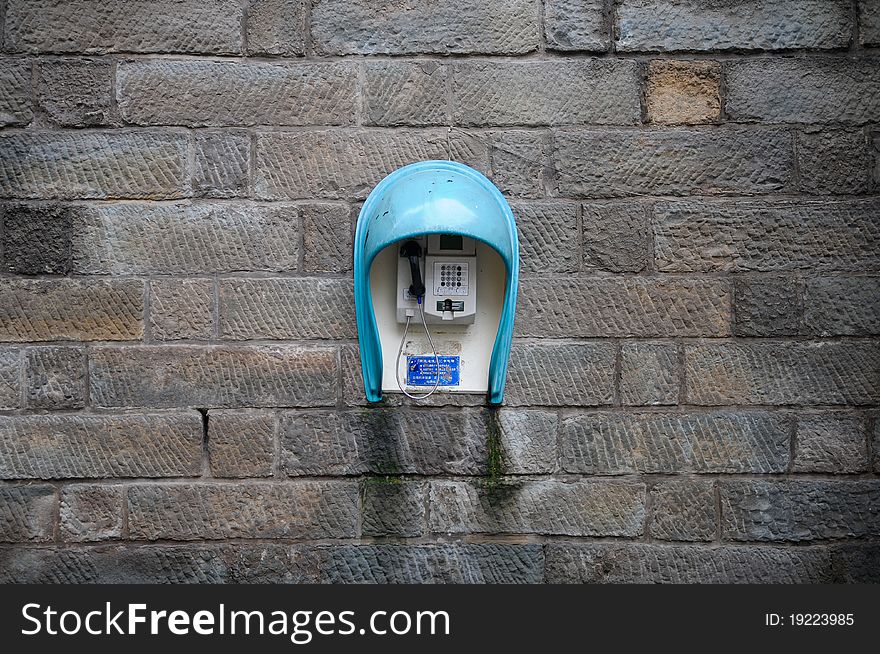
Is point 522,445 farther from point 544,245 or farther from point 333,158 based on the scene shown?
point 333,158

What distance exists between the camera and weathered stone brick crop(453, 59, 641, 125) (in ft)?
9.80

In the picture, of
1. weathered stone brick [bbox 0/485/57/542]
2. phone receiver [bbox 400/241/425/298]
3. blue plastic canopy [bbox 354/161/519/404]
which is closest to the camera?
blue plastic canopy [bbox 354/161/519/404]

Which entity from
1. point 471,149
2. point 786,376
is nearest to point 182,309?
point 471,149

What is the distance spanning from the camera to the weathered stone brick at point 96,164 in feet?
9.80

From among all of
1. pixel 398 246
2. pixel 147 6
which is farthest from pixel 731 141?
pixel 147 6

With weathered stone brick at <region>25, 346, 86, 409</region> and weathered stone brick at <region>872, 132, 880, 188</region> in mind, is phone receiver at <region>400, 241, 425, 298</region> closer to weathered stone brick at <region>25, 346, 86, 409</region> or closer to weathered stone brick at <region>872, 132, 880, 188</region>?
weathered stone brick at <region>25, 346, 86, 409</region>

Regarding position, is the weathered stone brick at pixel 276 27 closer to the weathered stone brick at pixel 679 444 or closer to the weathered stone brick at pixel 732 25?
the weathered stone brick at pixel 732 25

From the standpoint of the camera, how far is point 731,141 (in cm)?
300

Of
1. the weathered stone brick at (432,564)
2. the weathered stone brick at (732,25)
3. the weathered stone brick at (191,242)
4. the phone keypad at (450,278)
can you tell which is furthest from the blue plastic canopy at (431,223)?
the weathered stone brick at (732,25)

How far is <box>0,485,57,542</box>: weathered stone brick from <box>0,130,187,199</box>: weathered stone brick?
96 cm

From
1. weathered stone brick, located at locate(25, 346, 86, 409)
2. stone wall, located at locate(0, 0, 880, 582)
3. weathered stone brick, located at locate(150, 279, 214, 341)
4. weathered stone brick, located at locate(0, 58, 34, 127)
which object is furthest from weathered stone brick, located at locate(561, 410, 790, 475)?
weathered stone brick, located at locate(0, 58, 34, 127)

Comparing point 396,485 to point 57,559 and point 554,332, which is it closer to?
point 554,332

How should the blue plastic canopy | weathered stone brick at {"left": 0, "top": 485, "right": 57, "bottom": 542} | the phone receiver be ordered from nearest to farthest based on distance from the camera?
the blue plastic canopy < the phone receiver < weathered stone brick at {"left": 0, "top": 485, "right": 57, "bottom": 542}

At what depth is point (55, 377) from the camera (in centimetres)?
296
